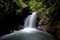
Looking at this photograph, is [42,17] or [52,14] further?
[42,17]

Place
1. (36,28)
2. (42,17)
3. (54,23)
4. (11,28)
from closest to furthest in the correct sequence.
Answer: (54,23)
(11,28)
(42,17)
(36,28)

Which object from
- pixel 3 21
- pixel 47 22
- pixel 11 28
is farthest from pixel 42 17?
pixel 3 21

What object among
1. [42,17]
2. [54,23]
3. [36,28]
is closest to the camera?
[54,23]

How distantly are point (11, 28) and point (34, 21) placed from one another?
436cm

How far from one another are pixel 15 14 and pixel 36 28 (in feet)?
12.5

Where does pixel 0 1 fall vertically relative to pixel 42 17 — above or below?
above

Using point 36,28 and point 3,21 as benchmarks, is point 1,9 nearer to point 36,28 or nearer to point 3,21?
point 3,21

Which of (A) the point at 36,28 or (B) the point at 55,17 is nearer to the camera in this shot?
(B) the point at 55,17

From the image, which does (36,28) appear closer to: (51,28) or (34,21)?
(34,21)

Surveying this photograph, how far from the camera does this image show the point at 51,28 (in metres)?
14.8

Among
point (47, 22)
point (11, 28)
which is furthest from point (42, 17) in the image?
point (11, 28)

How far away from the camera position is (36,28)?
1806 centimetres

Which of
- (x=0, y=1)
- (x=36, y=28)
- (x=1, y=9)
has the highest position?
(x=0, y=1)

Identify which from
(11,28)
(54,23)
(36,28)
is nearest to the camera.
Answer: (54,23)
